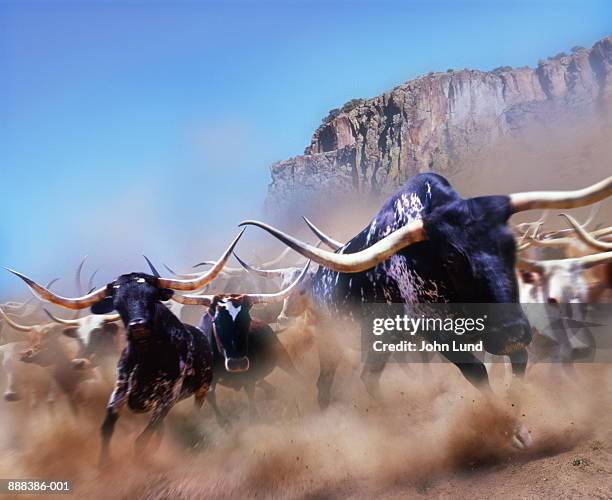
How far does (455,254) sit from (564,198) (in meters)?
0.92

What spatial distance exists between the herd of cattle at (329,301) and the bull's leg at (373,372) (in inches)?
0.7

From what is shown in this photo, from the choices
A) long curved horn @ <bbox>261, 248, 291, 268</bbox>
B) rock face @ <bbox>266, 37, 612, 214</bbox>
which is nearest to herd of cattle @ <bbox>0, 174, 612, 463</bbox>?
long curved horn @ <bbox>261, 248, 291, 268</bbox>

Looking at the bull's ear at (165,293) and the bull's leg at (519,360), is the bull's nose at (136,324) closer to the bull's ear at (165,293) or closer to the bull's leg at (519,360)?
the bull's ear at (165,293)

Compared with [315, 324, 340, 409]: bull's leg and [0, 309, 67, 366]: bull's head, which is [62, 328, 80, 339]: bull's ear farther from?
[315, 324, 340, 409]: bull's leg

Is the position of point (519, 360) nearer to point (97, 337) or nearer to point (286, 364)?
point (286, 364)

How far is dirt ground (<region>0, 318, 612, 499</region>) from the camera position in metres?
3.92

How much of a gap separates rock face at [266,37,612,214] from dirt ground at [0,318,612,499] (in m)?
37.2

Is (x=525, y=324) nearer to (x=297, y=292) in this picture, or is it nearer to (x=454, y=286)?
(x=454, y=286)

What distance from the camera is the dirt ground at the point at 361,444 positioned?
154 inches

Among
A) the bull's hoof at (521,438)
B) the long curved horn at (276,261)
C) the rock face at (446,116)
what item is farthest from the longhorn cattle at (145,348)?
the rock face at (446,116)

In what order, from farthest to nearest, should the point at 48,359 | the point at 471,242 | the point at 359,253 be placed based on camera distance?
the point at 48,359, the point at 359,253, the point at 471,242

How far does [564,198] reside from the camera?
347 cm

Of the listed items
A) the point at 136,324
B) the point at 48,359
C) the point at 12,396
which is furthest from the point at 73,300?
the point at 12,396

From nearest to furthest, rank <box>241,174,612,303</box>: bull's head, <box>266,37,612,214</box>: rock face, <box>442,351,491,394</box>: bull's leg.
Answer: <box>241,174,612,303</box>: bull's head, <box>442,351,491,394</box>: bull's leg, <box>266,37,612,214</box>: rock face
